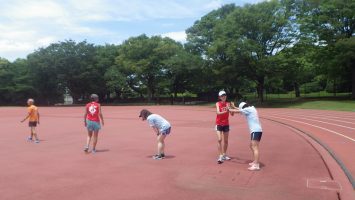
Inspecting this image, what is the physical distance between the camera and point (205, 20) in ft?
181

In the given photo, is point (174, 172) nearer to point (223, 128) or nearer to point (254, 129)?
point (223, 128)

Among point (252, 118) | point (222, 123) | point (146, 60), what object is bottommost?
point (222, 123)

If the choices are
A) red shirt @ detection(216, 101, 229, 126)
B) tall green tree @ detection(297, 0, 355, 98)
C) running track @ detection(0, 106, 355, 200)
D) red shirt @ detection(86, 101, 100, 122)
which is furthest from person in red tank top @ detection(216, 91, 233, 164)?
tall green tree @ detection(297, 0, 355, 98)

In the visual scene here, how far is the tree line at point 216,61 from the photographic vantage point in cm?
4069

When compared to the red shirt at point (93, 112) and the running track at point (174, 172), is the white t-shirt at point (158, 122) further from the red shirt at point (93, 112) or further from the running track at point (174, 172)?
the red shirt at point (93, 112)

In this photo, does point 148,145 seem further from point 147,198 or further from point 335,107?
point 335,107

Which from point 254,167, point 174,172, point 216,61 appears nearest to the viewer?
point 174,172

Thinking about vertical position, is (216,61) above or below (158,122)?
above

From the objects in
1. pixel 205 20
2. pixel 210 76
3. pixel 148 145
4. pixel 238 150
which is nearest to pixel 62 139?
pixel 148 145

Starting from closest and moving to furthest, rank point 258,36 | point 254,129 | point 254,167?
point 254,167 < point 254,129 < point 258,36

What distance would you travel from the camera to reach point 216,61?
47.9 meters

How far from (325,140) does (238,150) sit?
3990mm

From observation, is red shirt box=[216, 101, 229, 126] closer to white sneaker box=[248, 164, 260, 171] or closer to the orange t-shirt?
white sneaker box=[248, 164, 260, 171]

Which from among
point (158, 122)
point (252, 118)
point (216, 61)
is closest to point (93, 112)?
point (158, 122)
